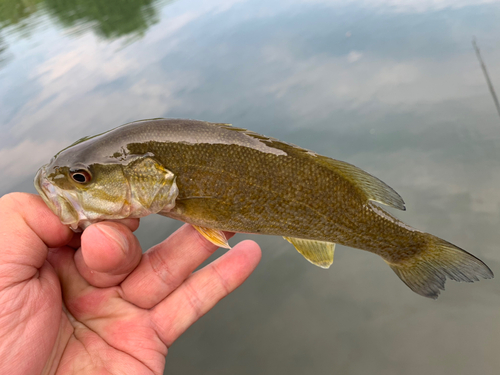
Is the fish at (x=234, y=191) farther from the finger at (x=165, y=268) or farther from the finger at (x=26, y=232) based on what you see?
the finger at (x=165, y=268)

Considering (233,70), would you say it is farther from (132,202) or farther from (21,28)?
(21,28)

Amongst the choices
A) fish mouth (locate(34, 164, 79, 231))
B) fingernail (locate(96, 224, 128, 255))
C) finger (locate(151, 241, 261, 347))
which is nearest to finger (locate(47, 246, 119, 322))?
finger (locate(151, 241, 261, 347))

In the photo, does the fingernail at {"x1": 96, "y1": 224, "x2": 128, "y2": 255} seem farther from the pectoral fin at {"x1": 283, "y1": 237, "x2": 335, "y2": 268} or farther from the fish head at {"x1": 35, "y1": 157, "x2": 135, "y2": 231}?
the pectoral fin at {"x1": 283, "y1": 237, "x2": 335, "y2": 268}

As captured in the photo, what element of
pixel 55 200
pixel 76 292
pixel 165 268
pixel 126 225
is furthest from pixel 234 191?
pixel 76 292

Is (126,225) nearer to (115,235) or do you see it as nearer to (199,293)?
(115,235)

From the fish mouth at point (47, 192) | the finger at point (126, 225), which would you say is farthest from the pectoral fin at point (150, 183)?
the fish mouth at point (47, 192)
